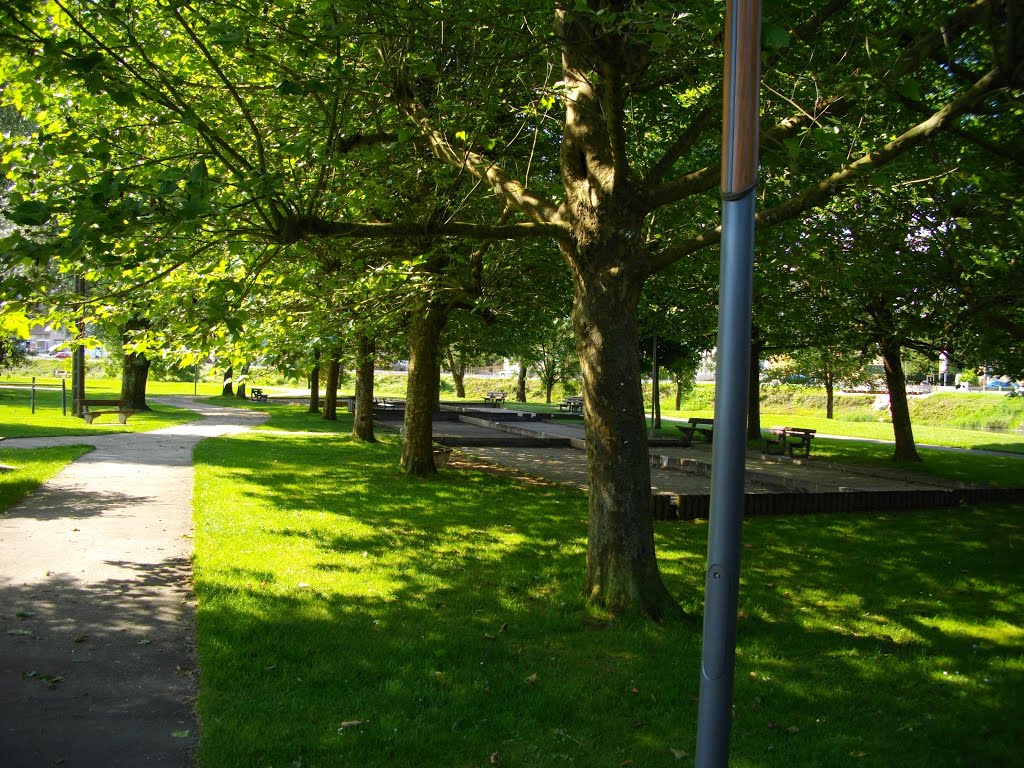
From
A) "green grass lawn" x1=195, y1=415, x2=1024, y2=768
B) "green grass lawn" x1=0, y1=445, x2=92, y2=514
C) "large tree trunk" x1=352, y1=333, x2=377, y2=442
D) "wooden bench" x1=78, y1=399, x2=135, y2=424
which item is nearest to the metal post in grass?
"green grass lawn" x1=195, y1=415, x2=1024, y2=768

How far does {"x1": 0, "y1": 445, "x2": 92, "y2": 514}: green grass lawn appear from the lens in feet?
32.8

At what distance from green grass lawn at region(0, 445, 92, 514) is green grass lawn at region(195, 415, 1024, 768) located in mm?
2425

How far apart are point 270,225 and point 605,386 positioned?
2.83 meters

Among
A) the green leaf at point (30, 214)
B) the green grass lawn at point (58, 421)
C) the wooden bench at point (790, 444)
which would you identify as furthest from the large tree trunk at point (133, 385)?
the green leaf at point (30, 214)

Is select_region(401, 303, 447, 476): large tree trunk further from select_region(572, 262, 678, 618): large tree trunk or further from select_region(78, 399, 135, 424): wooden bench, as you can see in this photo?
select_region(78, 399, 135, 424): wooden bench

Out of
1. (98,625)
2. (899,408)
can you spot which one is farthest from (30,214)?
(899,408)

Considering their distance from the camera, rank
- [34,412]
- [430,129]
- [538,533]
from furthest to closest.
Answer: [34,412] → [538,533] → [430,129]

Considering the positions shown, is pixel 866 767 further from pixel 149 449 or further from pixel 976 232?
pixel 149 449

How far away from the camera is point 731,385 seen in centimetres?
267

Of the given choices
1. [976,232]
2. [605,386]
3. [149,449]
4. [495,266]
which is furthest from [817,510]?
[149,449]

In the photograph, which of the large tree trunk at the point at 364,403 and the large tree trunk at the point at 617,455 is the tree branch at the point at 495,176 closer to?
the large tree trunk at the point at 617,455

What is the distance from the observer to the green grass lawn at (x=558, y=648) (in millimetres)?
4148

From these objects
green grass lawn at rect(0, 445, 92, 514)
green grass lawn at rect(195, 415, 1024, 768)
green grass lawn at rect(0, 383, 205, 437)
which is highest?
green grass lawn at rect(0, 383, 205, 437)

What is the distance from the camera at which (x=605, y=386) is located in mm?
6164
